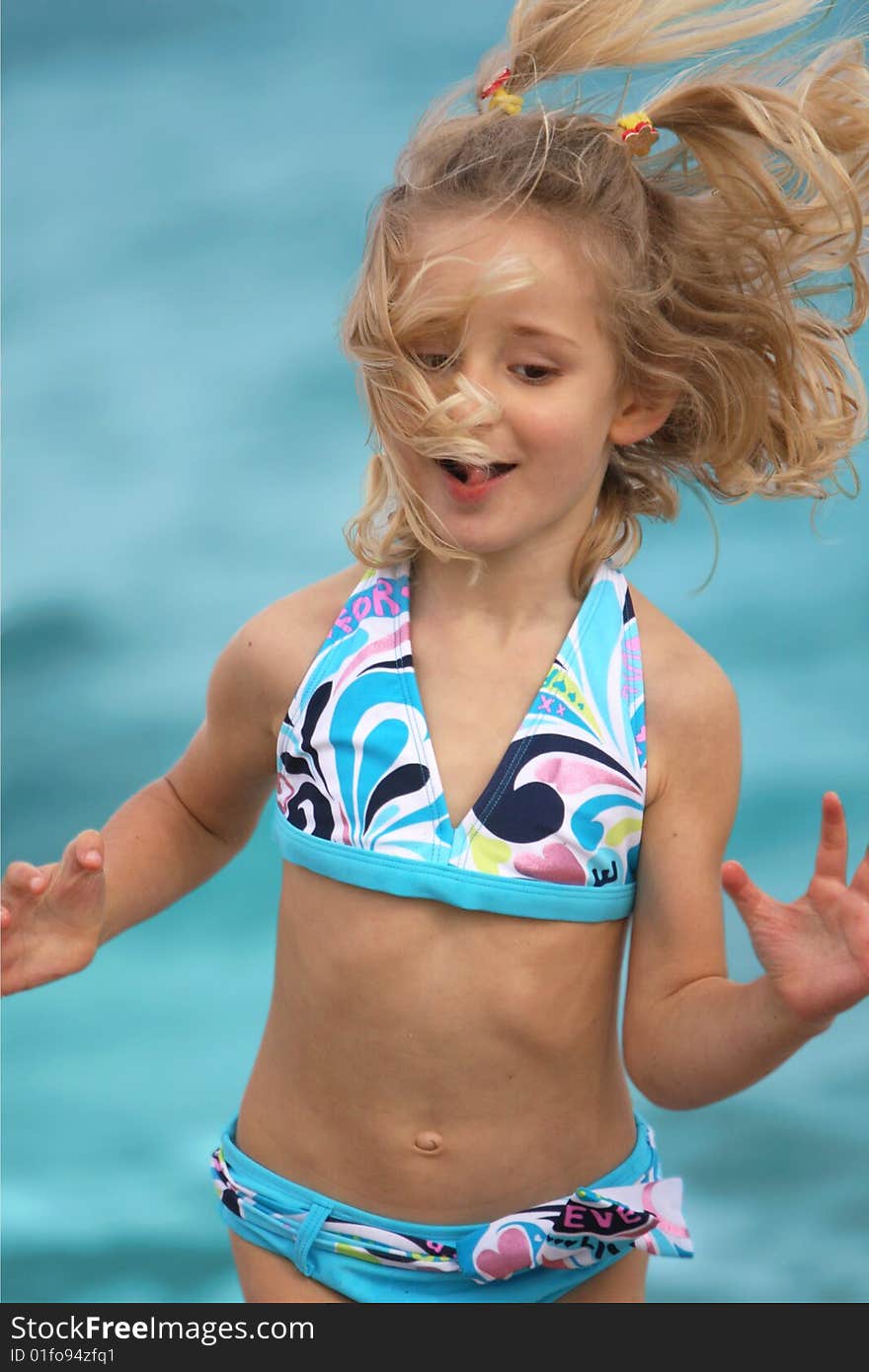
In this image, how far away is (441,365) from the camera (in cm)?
142

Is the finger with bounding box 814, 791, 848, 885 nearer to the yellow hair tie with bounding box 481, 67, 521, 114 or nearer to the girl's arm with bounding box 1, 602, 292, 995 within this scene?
the girl's arm with bounding box 1, 602, 292, 995

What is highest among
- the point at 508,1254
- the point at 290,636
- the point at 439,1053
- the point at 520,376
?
the point at 520,376

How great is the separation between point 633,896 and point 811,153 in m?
0.64

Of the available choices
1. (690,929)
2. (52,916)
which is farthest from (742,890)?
(52,916)

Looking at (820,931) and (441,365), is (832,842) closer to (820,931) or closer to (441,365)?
(820,931)

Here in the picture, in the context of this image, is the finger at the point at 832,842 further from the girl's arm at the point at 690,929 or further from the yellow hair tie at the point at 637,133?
the yellow hair tie at the point at 637,133

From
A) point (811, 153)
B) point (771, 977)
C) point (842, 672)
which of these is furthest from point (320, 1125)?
point (842, 672)

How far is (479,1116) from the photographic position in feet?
4.76

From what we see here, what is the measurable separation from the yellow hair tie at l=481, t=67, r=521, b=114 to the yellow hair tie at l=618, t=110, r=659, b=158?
0.09 meters

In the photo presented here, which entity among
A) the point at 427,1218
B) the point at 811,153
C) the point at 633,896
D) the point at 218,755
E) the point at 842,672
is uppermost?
the point at 842,672

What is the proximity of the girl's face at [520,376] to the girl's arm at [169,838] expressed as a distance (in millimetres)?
226

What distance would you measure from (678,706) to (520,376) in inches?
11.5

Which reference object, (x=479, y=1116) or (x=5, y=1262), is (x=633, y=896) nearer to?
(x=479, y=1116)

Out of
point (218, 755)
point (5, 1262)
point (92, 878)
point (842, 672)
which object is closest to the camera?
point (92, 878)
